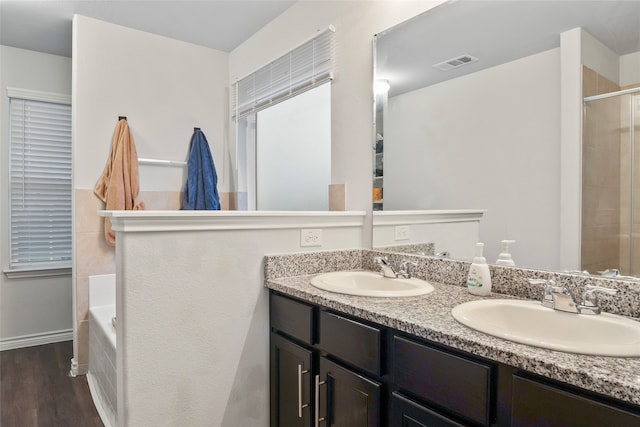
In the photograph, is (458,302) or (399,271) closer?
(458,302)

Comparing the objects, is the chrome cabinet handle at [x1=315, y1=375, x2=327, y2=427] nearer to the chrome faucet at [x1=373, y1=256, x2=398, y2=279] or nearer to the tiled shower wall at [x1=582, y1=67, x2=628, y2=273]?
the chrome faucet at [x1=373, y1=256, x2=398, y2=279]

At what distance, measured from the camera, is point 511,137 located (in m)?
1.47

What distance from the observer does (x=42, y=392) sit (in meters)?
Result: 2.54

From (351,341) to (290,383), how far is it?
1.51 feet

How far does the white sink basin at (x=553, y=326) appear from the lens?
0.86 metres

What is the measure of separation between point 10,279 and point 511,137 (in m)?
3.82

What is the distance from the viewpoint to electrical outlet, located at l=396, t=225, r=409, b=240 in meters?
1.90

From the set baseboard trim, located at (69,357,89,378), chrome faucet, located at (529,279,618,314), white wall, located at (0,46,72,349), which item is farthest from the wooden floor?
chrome faucet, located at (529,279,618,314)

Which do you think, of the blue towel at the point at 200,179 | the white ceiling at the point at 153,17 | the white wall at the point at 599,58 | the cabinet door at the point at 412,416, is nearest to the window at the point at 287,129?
the blue towel at the point at 200,179

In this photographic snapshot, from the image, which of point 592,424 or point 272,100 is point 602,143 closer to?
point 592,424

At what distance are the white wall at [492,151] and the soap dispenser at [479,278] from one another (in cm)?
12

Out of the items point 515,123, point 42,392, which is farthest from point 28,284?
point 515,123

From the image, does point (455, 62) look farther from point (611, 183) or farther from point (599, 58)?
point (611, 183)

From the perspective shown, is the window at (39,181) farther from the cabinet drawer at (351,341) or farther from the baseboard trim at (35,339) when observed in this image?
the cabinet drawer at (351,341)
